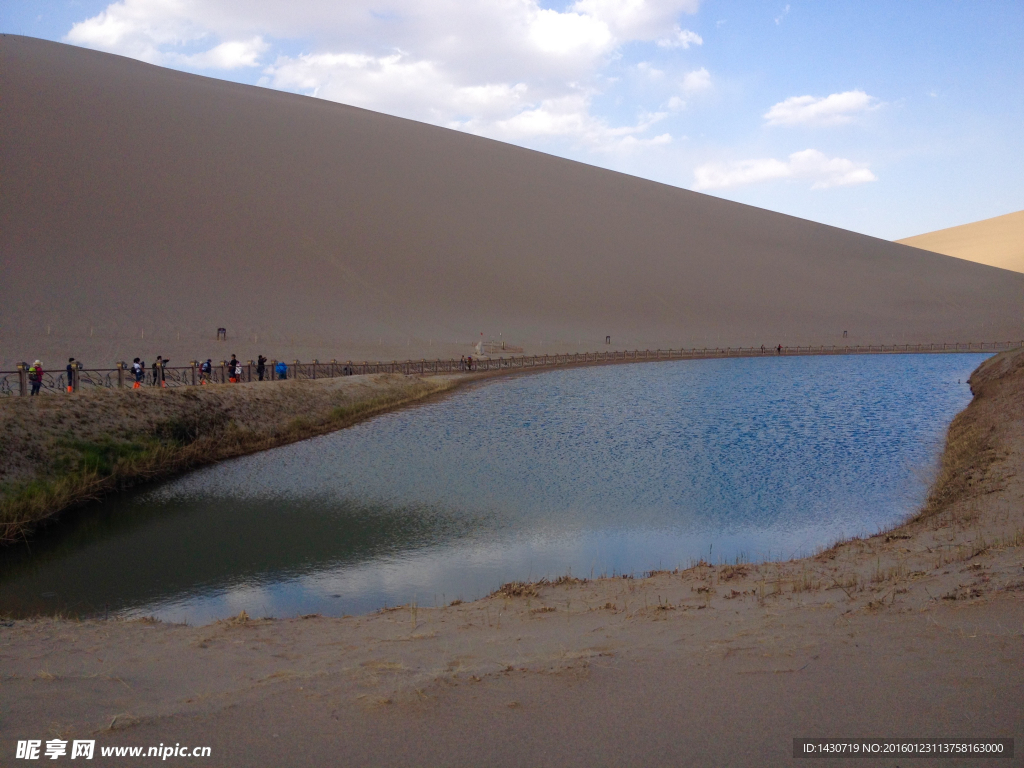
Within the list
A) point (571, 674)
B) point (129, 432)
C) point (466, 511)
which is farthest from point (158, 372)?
point (571, 674)

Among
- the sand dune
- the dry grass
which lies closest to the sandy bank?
the dry grass

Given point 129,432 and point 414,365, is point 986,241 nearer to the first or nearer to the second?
point 414,365

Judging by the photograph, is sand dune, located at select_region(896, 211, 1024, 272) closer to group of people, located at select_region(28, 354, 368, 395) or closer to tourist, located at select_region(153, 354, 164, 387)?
group of people, located at select_region(28, 354, 368, 395)

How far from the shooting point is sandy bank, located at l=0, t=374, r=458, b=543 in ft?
39.4

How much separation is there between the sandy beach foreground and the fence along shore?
1241 cm

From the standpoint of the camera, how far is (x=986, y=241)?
12056cm

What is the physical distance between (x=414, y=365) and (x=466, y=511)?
77.3ft

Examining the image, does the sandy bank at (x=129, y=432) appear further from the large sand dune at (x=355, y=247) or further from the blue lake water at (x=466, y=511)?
the large sand dune at (x=355, y=247)

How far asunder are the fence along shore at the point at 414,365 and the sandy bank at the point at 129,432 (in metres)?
1.42

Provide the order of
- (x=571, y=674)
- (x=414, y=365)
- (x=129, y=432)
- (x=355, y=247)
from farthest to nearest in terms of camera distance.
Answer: (x=355, y=247) → (x=414, y=365) → (x=129, y=432) → (x=571, y=674)

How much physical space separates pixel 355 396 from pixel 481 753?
70.1 feet

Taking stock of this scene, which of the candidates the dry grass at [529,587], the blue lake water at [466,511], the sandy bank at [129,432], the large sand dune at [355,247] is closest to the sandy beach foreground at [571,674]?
the dry grass at [529,587]

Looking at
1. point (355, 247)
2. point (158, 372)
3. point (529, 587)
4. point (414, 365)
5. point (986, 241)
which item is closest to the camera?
point (529, 587)

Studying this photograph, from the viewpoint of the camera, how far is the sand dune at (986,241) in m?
108
